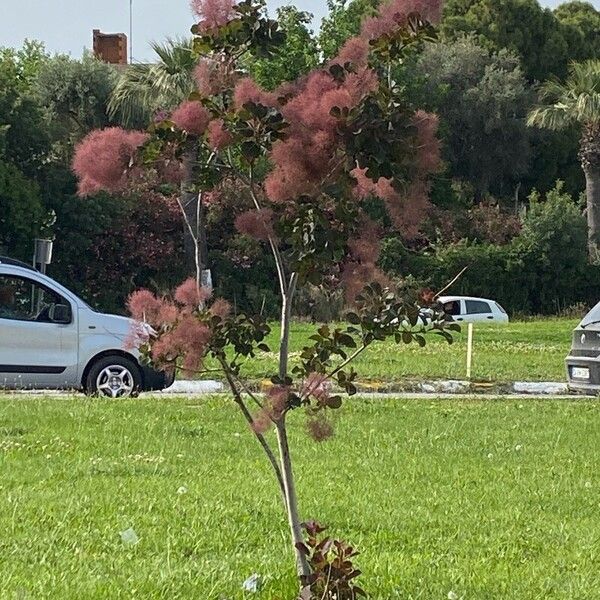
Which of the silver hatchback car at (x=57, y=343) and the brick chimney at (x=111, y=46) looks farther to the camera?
the brick chimney at (x=111, y=46)

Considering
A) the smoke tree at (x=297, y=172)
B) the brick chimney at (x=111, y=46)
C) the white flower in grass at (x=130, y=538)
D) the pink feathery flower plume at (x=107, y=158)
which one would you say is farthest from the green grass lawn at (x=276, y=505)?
the brick chimney at (x=111, y=46)

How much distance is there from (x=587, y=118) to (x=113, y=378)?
25394mm

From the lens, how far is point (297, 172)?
5004 mm

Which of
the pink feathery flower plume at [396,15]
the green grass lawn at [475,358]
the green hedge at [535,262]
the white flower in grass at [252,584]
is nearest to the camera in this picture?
the pink feathery flower plume at [396,15]

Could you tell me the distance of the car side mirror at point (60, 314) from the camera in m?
16.3

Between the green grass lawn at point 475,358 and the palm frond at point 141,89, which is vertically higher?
the palm frond at point 141,89

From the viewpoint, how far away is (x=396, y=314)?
5.11 meters

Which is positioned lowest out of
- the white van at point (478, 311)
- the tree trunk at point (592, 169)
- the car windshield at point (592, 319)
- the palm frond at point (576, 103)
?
the car windshield at point (592, 319)

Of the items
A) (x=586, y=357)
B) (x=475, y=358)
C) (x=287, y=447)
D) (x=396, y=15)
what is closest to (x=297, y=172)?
(x=396, y=15)

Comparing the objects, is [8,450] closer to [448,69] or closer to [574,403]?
[574,403]

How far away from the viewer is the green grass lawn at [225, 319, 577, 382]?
20.7m

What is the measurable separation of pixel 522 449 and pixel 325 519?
382 cm

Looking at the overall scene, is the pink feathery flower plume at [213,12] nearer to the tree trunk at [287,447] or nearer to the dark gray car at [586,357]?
the tree trunk at [287,447]

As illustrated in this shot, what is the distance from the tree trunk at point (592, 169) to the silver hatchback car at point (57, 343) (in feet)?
82.4
